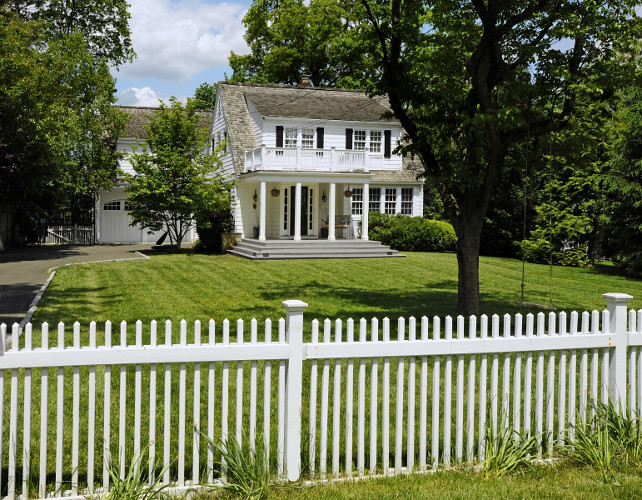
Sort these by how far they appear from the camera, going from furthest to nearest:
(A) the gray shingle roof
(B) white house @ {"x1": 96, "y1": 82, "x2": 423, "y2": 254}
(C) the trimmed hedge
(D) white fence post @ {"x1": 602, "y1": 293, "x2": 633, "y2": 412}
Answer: (A) the gray shingle roof
(C) the trimmed hedge
(B) white house @ {"x1": 96, "y1": 82, "x2": 423, "y2": 254}
(D) white fence post @ {"x1": 602, "y1": 293, "x2": 633, "y2": 412}

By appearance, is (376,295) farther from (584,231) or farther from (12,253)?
(12,253)

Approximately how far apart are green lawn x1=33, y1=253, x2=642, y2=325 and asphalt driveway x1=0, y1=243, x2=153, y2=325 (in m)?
0.56

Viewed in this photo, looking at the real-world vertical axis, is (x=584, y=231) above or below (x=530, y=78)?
below

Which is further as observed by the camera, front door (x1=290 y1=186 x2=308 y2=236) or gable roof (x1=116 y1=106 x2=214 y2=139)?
gable roof (x1=116 y1=106 x2=214 y2=139)

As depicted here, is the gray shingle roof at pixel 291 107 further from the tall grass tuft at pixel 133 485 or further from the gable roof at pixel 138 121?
the tall grass tuft at pixel 133 485

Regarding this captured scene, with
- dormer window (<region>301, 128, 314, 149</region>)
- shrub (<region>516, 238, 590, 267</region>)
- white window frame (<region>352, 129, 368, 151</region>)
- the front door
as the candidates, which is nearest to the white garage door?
the front door

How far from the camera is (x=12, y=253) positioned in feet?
89.5

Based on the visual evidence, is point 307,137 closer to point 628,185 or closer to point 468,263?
point 628,185

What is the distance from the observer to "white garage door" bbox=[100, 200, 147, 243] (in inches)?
1505

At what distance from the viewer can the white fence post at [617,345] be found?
18.7 feet

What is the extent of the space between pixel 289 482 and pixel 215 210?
24373mm

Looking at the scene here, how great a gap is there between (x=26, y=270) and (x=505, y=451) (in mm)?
18621

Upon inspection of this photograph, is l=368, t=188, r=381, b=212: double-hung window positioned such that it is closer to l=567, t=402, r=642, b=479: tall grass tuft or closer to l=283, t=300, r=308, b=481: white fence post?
l=567, t=402, r=642, b=479: tall grass tuft

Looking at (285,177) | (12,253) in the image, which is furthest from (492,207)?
(12,253)
